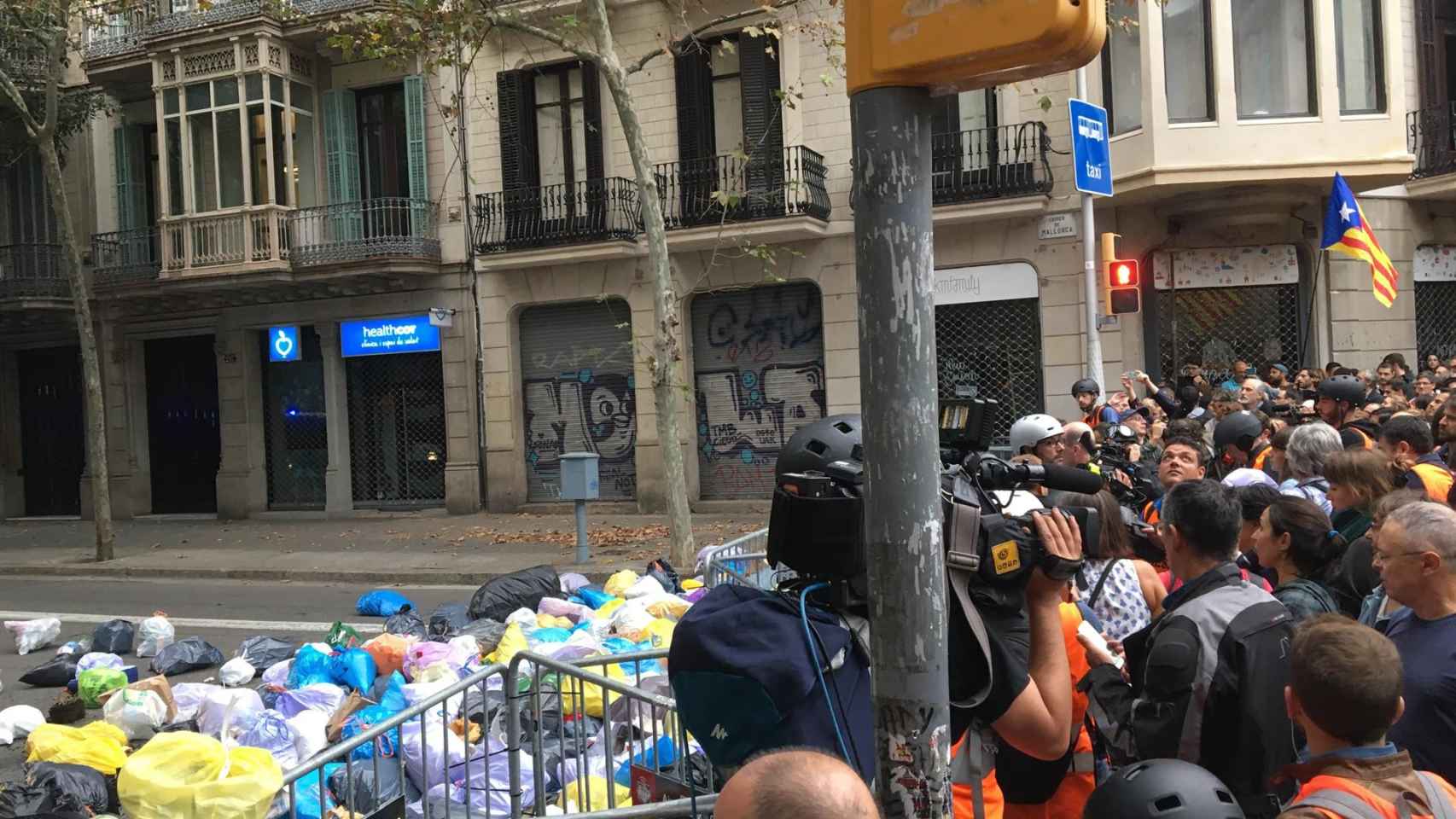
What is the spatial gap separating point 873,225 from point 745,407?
56.1 ft

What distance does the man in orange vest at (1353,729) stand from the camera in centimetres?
230

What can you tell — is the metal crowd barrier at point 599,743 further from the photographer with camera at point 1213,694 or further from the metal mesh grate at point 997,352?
the metal mesh grate at point 997,352

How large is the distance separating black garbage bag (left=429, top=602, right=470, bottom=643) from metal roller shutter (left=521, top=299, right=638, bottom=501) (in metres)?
10.5

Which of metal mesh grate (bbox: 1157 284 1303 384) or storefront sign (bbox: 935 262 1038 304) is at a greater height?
storefront sign (bbox: 935 262 1038 304)

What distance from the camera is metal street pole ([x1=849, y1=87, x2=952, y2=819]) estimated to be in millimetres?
1988

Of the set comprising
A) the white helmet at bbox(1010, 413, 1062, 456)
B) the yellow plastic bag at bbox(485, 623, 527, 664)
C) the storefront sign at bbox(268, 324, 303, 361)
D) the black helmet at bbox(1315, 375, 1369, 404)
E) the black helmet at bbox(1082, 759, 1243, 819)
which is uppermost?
the storefront sign at bbox(268, 324, 303, 361)

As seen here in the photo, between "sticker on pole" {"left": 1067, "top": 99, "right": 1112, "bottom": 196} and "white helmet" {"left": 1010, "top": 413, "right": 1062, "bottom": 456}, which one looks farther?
"sticker on pole" {"left": 1067, "top": 99, "right": 1112, "bottom": 196}

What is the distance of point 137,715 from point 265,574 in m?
8.62

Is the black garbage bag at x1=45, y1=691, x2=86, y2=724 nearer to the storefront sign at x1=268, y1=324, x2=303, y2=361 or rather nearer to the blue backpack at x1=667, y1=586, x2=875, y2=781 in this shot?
the blue backpack at x1=667, y1=586, x2=875, y2=781

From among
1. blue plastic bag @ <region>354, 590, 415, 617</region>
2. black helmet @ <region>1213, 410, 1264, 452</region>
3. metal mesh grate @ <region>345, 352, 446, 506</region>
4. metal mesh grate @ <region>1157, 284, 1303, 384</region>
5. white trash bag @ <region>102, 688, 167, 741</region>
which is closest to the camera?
white trash bag @ <region>102, 688, 167, 741</region>

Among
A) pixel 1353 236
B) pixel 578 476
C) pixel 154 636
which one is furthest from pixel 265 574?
pixel 1353 236

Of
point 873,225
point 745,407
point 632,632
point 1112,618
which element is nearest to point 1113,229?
point 745,407

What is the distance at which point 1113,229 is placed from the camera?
16938 millimetres

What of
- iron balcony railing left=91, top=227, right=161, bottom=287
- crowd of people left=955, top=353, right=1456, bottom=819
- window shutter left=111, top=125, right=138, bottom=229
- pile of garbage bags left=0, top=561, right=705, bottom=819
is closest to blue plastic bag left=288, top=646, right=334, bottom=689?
pile of garbage bags left=0, top=561, right=705, bottom=819
